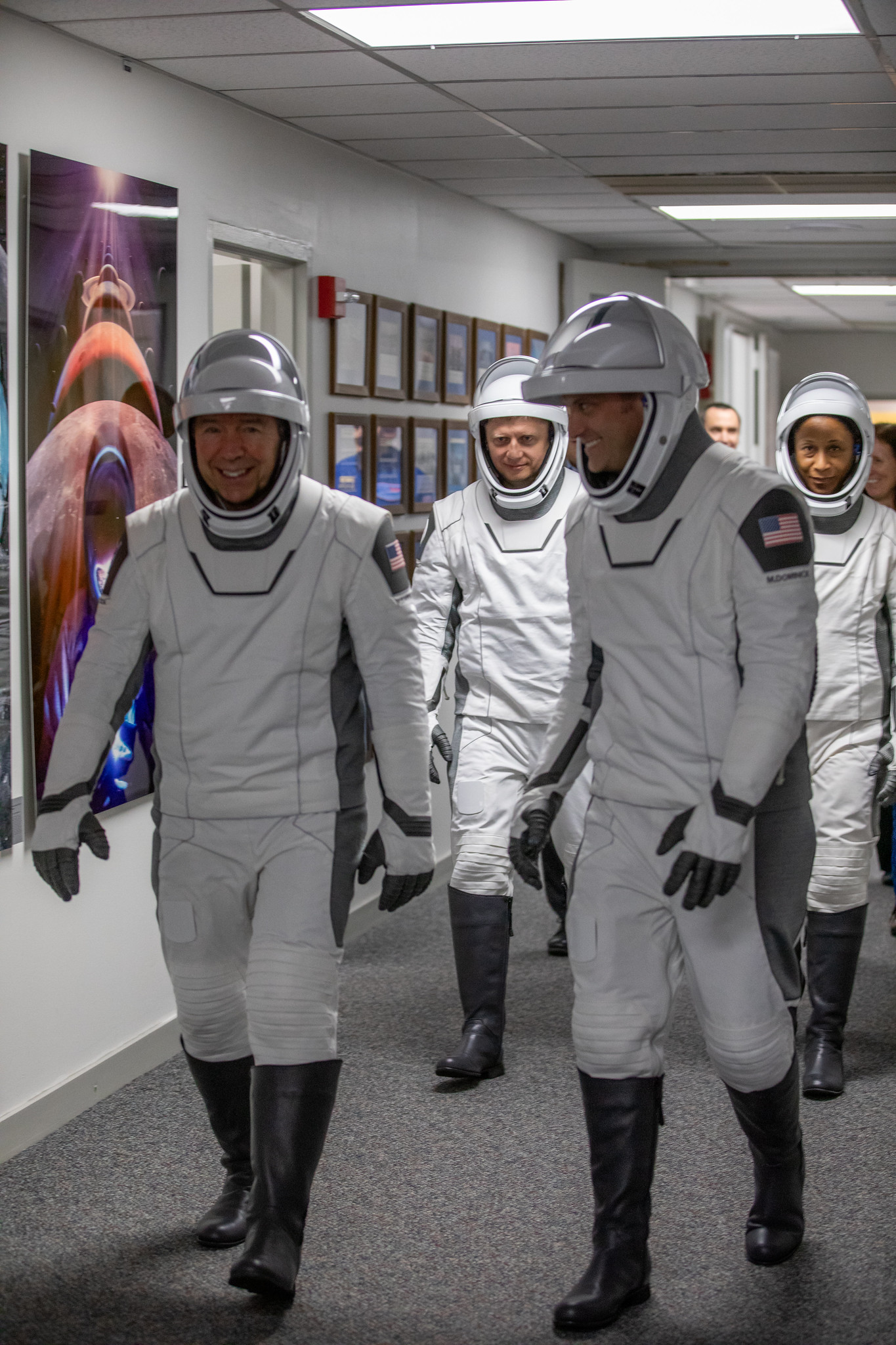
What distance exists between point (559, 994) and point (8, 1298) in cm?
204

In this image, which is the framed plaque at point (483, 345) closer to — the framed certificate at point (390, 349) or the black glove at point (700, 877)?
the framed certificate at point (390, 349)

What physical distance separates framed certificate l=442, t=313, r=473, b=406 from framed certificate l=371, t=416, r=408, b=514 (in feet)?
1.43

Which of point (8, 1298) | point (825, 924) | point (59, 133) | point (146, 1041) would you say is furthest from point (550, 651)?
point (8, 1298)

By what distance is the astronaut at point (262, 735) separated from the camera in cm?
252

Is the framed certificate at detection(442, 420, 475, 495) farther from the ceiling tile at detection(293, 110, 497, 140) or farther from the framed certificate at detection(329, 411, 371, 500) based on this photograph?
the ceiling tile at detection(293, 110, 497, 140)

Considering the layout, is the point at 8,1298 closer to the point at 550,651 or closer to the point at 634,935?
the point at 634,935

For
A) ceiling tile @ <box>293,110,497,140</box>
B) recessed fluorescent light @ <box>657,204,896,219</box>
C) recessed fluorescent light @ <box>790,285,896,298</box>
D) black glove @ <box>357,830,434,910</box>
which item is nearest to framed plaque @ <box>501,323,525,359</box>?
recessed fluorescent light @ <box>657,204,896,219</box>

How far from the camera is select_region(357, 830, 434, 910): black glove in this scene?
2621mm

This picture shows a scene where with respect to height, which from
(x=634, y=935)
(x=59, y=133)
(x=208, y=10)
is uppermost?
(x=208, y=10)

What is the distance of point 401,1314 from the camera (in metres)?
2.56

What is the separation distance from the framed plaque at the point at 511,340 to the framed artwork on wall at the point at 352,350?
1244 mm

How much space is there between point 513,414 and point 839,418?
2.48 feet

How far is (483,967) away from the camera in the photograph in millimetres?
3732

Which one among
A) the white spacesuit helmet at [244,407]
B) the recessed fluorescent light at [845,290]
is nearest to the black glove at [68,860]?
the white spacesuit helmet at [244,407]
